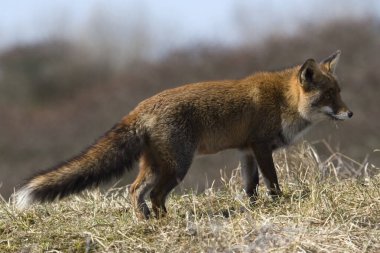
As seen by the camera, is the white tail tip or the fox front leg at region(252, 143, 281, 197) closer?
the white tail tip

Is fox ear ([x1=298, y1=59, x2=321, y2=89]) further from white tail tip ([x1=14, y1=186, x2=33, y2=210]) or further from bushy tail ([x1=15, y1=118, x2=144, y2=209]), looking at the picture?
white tail tip ([x1=14, y1=186, x2=33, y2=210])

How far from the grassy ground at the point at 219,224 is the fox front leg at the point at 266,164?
140 mm

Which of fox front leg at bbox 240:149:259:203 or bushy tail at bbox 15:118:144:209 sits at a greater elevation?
bushy tail at bbox 15:118:144:209

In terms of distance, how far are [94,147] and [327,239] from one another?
8.05 ft

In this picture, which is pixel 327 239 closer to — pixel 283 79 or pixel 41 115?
pixel 283 79

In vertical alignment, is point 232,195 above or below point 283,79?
below

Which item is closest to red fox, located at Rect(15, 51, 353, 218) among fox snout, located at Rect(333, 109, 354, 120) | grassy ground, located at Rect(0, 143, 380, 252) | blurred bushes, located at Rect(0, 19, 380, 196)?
fox snout, located at Rect(333, 109, 354, 120)

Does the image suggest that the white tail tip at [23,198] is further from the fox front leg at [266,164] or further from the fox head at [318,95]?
the fox head at [318,95]

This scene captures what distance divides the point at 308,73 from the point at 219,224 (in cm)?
284

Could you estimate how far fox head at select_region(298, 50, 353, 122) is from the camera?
28.5 feet

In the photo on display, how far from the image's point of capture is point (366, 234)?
20.0ft

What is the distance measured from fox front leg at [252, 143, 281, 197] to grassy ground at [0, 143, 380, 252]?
0.46ft

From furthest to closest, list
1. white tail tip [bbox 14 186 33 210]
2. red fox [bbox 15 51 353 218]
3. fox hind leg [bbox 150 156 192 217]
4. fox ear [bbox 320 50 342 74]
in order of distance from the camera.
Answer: fox ear [bbox 320 50 342 74], fox hind leg [bbox 150 156 192 217], red fox [bbox 15 51 353 218], white tail tip [bbox 14 186 33 210]

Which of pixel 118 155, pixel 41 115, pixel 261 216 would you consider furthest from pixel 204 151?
pixel 41 115
